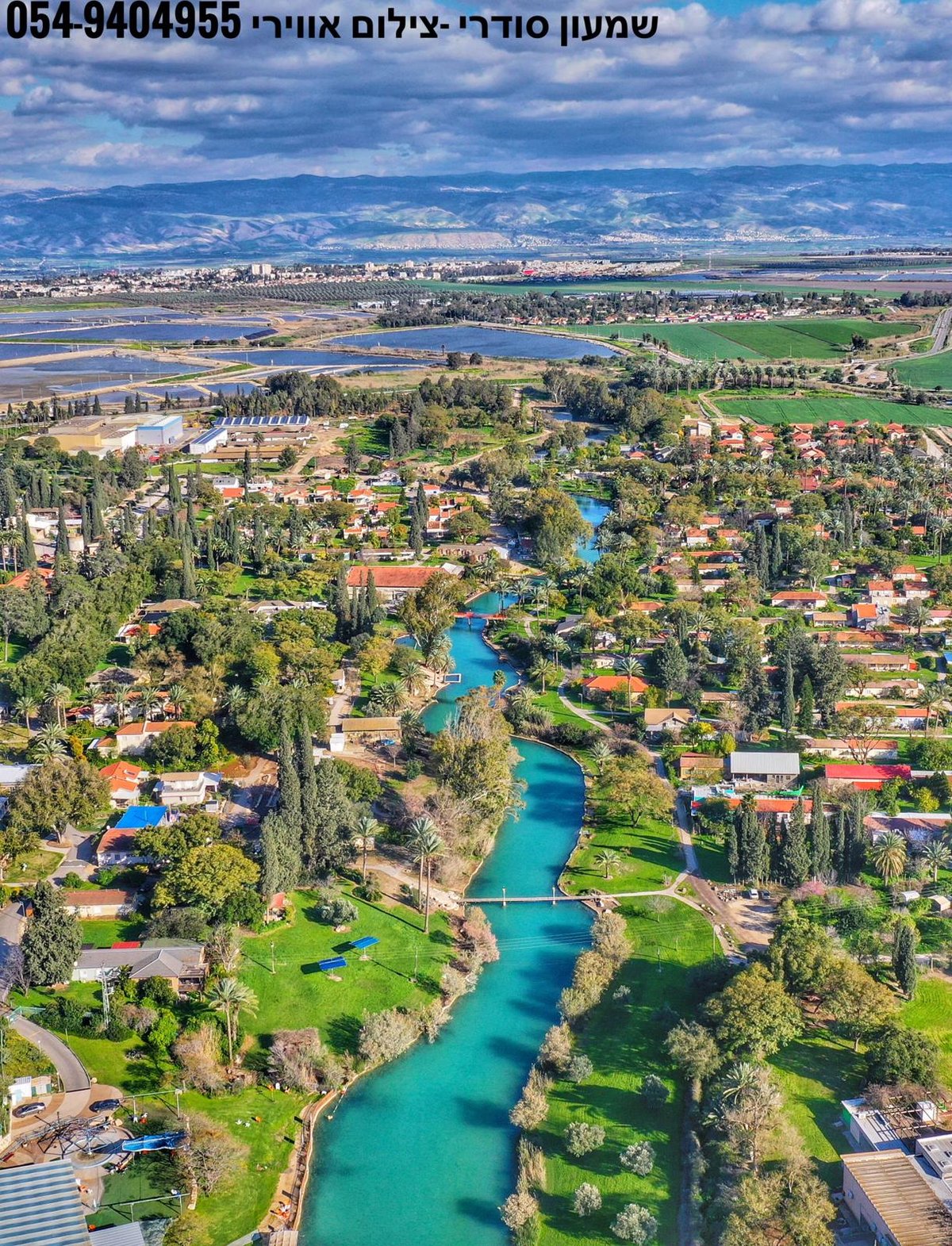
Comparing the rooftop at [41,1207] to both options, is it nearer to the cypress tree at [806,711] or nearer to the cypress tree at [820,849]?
the cypress tree at [820,849]

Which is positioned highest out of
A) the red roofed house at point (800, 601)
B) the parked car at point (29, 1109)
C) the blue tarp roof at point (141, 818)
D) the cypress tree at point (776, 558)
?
the cypress tree at point (776, 558)

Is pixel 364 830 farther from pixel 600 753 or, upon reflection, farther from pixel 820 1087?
pixel 820 1087

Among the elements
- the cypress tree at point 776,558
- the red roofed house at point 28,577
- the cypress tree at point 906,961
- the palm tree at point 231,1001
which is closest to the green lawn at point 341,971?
the palm tree at point 231,1001

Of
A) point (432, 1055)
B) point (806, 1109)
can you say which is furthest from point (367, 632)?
point (806, 1109)

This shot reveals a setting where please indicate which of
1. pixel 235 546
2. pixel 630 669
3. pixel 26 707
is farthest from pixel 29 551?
pixel 630 669

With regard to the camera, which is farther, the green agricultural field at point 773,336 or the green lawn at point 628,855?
the green agricultural field at point 773,336

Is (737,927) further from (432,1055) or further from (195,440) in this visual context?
(195,440)
